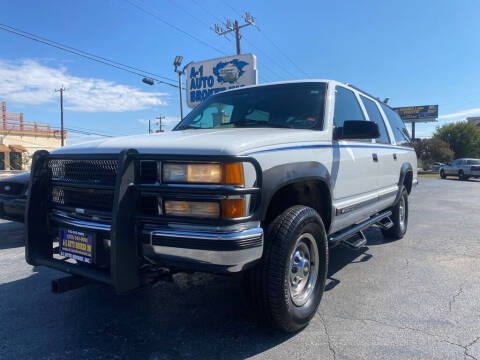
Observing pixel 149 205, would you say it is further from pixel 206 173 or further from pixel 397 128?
pixel 397 128

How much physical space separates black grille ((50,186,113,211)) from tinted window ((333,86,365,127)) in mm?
2151

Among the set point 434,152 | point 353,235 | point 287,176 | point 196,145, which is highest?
point 434,152

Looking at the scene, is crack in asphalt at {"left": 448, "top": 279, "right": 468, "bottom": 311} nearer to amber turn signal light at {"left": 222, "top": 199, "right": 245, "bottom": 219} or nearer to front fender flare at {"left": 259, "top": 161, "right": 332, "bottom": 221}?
front fender flare at {"left": 259, "top": 161, "right": 332, "bottom": 221}

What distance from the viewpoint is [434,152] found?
52375mm

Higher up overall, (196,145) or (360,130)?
(360,130)

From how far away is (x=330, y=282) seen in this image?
374 cm

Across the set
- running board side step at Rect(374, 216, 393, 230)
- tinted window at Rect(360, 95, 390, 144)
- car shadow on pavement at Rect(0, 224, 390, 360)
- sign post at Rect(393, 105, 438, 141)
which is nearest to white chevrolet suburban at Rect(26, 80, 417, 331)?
car shadow on pavement at Rect(0, 224, 390, 360)

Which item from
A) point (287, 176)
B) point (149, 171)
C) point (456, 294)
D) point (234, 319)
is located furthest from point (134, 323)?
point (456, 294)

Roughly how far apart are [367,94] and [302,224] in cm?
297

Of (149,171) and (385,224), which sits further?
(385,224)

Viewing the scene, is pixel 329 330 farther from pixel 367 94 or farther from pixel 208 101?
pixel 367 94

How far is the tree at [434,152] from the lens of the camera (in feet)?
168

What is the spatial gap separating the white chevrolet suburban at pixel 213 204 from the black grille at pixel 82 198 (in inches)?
0.4

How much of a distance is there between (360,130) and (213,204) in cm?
171
